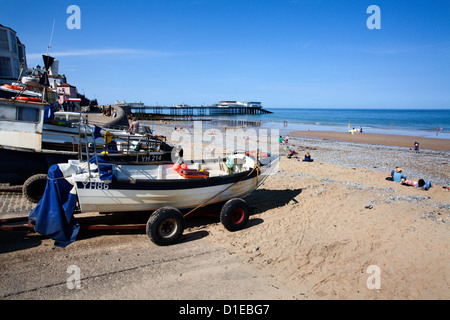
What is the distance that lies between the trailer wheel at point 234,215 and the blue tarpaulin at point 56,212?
11.3ft

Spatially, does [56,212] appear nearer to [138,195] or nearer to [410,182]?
[138,195]

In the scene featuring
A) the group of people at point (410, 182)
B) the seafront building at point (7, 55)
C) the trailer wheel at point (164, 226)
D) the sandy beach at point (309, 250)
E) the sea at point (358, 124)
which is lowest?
the sandy beach at point (309, 250)

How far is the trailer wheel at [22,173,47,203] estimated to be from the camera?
8219 mm

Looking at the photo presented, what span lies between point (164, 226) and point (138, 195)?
38.5 inches

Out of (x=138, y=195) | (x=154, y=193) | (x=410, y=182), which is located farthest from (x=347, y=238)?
(x=410, y=182)

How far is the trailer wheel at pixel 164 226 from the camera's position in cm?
595

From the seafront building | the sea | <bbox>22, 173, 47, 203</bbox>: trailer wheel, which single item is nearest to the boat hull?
<bbox>22, 173, 47, 203</bbox>: trailer wheel

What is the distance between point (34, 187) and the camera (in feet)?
27.3

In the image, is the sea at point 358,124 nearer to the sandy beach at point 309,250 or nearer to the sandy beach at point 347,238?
the sandy beach at point 347,238

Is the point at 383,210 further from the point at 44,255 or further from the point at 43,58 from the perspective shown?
the point at 43,58

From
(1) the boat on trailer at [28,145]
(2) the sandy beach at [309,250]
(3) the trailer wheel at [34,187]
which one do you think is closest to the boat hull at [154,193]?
(2) the sandy beach at [309,250]

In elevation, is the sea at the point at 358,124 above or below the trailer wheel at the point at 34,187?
above

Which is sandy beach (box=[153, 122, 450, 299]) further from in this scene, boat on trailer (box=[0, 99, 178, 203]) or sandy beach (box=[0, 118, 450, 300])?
boat on trailer (box=[0, 99, 178, 203])

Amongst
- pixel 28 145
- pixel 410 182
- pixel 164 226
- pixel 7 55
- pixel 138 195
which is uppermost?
pixel 7 55
